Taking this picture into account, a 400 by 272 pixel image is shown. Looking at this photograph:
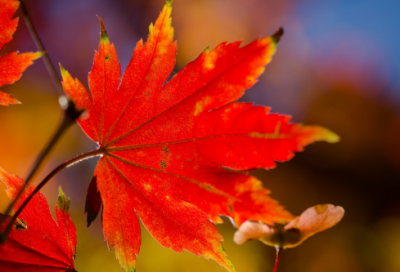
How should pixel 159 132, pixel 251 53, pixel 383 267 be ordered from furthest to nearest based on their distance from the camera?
pixel 383 267 → pixel 159 132 → pixel 251 53

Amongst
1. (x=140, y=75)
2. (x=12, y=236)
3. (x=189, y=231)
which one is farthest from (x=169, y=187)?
(x=12, y=236)

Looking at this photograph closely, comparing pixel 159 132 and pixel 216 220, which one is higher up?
pixel 159 132

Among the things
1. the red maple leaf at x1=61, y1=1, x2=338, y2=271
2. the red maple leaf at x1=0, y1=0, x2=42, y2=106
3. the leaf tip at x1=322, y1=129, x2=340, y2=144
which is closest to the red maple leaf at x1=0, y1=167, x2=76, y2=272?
the red maple leaf at x1=61, y1=1, x2=338, y2=271

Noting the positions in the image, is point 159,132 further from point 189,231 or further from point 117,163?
point 189,231

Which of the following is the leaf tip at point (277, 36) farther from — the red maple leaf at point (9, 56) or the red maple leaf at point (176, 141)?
the red maple leaf at point (9, 56)

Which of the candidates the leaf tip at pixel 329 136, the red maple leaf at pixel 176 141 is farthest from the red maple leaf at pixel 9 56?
the leaf tip at pixel 329 136

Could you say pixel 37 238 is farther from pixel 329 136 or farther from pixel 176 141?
pixel 329 136

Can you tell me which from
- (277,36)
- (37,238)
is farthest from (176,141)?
(37,238)
